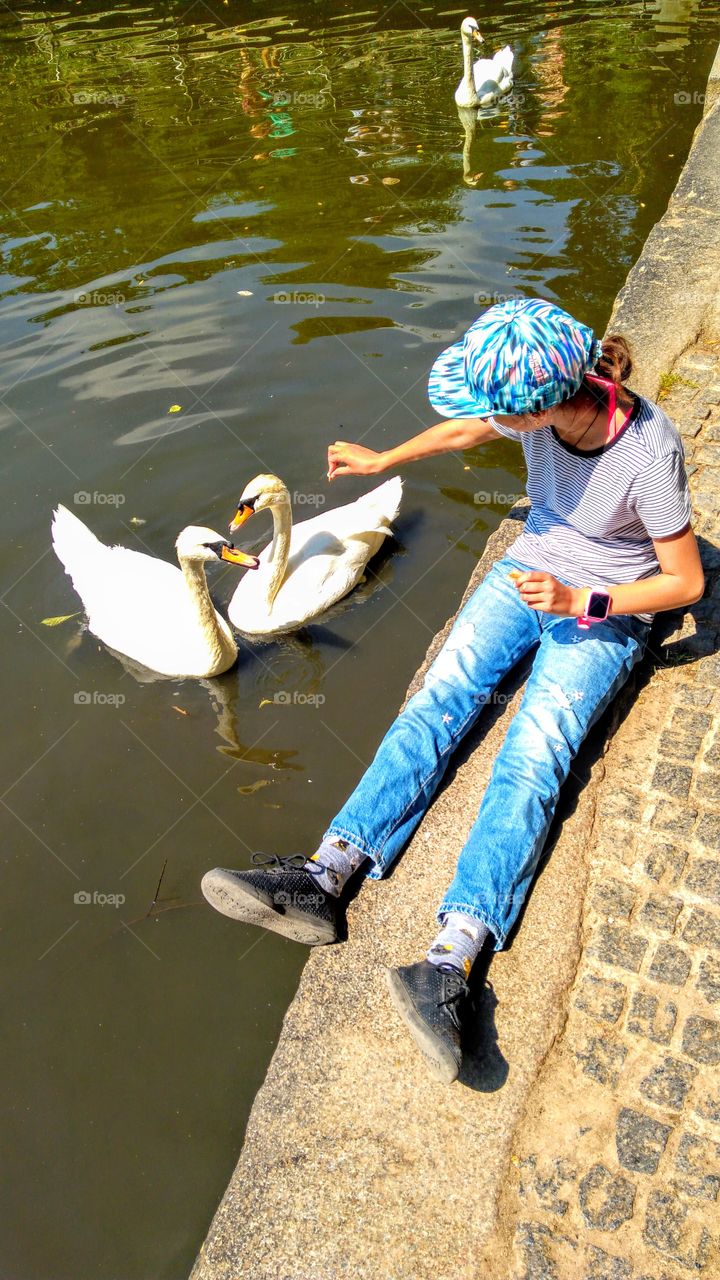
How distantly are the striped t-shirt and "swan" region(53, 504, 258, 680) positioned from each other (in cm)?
173

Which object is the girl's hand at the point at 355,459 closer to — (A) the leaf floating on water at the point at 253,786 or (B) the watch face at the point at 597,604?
(B) the watch face at the point at 597,604

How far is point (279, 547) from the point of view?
5.61m

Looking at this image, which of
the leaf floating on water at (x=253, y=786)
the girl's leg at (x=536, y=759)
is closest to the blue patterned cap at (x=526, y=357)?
the girl's leg at (x=536, y=759)

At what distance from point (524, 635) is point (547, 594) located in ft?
2.36

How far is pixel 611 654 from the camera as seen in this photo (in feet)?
12.1

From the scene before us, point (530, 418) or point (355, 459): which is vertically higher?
point (530, 418)

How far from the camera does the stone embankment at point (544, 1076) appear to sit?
2697mm

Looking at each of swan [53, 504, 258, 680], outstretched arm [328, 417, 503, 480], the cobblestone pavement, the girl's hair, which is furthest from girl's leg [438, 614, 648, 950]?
swan [53, 504, 258, 680]

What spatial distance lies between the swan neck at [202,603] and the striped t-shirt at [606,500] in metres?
1.87

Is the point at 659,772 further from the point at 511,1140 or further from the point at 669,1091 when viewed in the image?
the point at 511,1140

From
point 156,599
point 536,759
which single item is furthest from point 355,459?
point 156,599

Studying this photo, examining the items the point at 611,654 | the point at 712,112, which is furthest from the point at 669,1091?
the point at 712,112

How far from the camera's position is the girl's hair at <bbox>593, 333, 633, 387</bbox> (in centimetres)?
333

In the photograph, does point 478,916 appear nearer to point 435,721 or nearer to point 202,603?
point 435,721
